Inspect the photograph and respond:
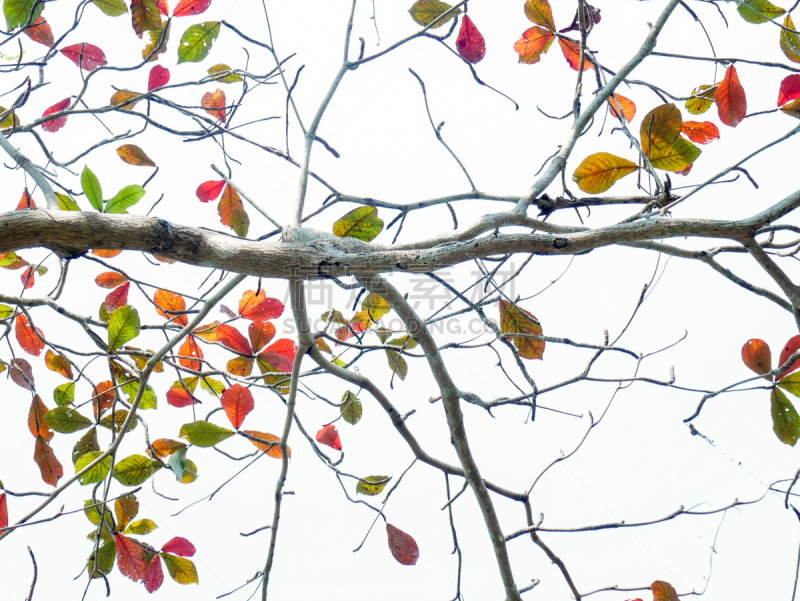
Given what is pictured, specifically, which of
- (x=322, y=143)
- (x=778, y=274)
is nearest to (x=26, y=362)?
(x=322, y=143)

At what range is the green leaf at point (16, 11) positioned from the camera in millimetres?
1094

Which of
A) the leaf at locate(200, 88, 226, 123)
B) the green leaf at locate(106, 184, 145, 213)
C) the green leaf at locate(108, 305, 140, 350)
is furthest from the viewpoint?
the leaf at locate(200, 88, 226, 123)

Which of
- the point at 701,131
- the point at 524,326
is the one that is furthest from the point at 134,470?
the point at 701,131

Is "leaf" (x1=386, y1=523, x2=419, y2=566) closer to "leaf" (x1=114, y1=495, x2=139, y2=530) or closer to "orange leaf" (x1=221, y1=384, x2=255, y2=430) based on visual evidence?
"orange leaf" (x1=221, y1=384, x2=255, y2=430)

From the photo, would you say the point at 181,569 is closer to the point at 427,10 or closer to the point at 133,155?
the point at 133,155

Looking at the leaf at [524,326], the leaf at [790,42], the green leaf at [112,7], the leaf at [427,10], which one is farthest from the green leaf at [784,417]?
the green leaf at [112,7]

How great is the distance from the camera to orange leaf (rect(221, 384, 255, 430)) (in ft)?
3.88

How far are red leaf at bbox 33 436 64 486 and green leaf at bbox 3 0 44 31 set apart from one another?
0.98 meters

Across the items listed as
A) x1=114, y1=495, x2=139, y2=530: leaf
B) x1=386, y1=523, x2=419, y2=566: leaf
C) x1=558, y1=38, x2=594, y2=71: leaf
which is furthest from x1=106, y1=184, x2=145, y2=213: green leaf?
x1=558, y1=38, x2=594, y2=71: leaf

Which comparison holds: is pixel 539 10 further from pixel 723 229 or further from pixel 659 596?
pixel 659 596

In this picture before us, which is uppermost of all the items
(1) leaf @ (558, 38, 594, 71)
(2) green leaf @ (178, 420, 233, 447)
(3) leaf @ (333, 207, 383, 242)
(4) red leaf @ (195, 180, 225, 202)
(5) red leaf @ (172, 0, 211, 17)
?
(1) leaf @ (558, 38, 594, 71)

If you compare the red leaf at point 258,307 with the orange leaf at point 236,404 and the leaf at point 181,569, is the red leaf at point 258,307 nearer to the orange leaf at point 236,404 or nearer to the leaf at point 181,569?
the orange leaf at point 236,404

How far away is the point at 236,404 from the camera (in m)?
1.18

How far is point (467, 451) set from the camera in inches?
46.8
